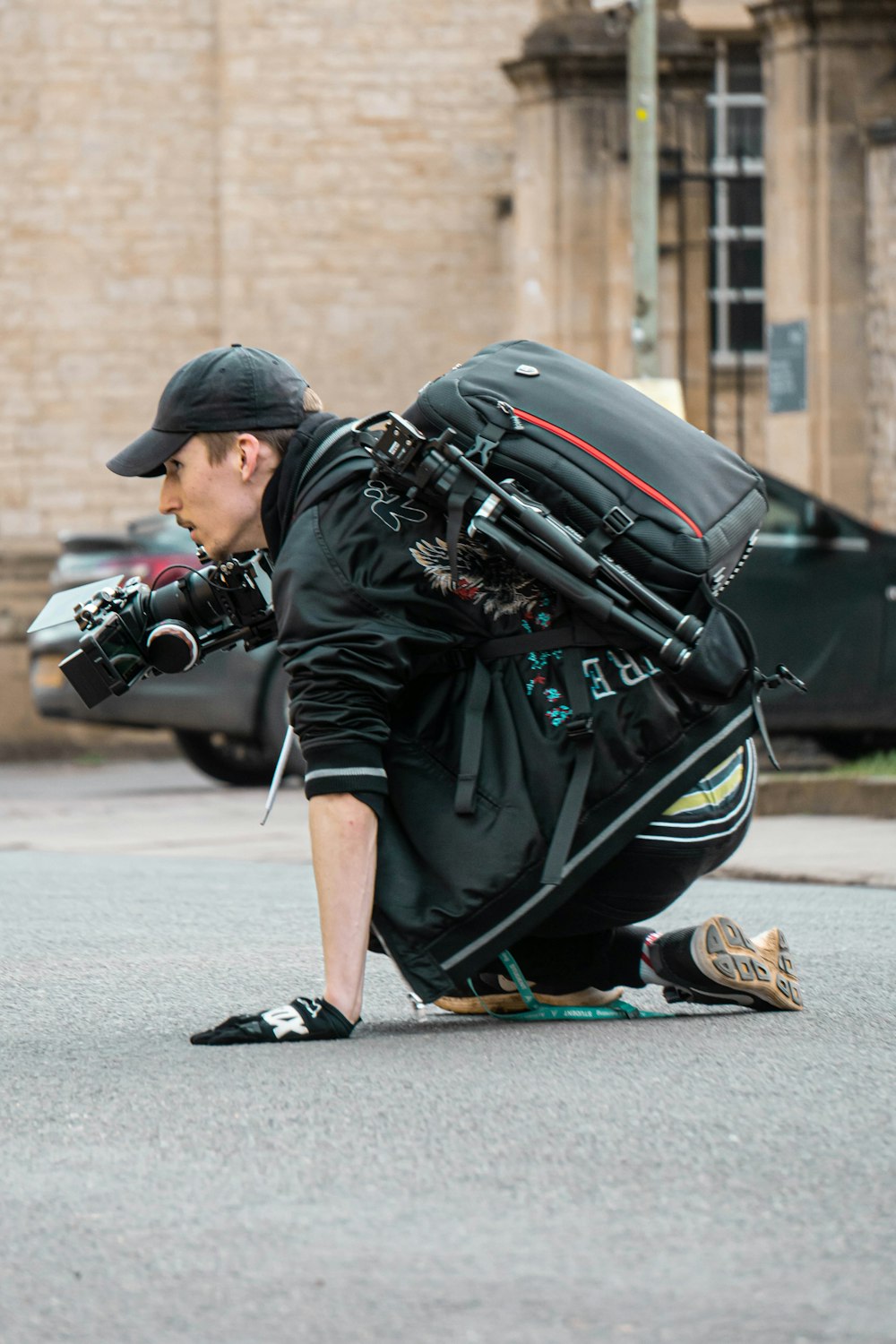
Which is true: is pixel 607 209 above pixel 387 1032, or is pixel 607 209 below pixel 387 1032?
above

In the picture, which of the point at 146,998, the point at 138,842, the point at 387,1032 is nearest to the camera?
the point at 387,1032

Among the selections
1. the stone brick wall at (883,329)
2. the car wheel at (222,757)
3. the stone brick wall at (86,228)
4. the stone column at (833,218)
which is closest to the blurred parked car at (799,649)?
the car wheel at (222,757)

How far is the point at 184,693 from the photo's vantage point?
1452 cm

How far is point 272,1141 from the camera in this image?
12.7 feet

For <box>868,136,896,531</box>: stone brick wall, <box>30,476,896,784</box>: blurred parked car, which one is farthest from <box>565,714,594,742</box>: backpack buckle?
<box>868,136,896,531</box>: stone brick wall

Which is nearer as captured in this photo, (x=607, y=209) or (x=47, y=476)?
(x=607, y=209)

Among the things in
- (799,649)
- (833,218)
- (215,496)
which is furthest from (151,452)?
(833,218)

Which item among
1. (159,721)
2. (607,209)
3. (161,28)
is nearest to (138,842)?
(159,721)

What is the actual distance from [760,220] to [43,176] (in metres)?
6.41

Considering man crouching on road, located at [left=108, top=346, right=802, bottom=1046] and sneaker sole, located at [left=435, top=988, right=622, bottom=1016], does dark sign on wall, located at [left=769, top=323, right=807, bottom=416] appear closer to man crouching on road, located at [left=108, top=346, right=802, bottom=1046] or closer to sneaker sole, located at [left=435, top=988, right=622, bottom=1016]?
sneaker sole, located at [left=435, top=988, right=622, bottom=1016]

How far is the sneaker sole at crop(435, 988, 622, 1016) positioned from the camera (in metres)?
5.12

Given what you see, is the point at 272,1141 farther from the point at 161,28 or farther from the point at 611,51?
the point at 161,28

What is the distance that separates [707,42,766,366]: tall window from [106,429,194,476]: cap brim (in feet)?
56.1

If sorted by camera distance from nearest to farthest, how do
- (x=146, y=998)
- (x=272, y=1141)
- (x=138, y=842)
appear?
(x=272, y=1141)
(x=146, y=998)
(x=138, y=842)
